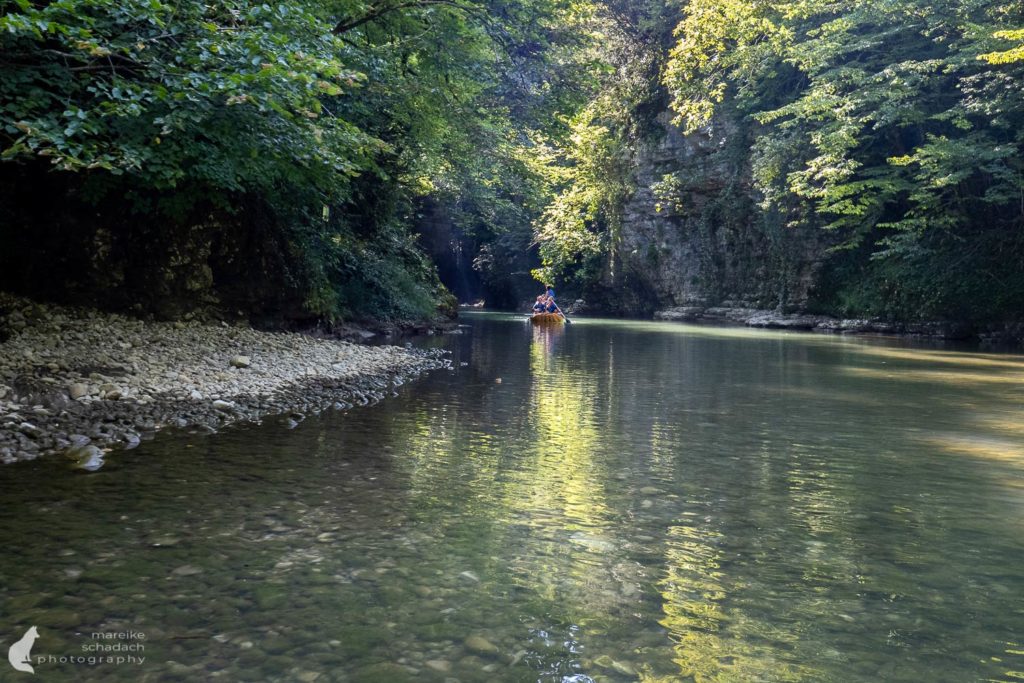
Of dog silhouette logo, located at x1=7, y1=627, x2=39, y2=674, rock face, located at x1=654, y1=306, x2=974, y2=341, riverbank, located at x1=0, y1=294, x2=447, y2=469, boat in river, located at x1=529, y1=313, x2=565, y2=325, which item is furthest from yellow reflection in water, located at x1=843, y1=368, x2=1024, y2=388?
boat in river, located at x1=529, y1=313, x2=565, y2=325

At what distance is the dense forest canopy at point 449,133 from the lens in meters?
7.09

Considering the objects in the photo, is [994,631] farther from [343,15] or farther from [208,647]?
[343,15]

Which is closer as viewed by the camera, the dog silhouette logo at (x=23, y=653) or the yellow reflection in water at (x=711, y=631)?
the dog silhouette logo at (x=23, y=653)

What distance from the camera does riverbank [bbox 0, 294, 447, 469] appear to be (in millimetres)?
7188

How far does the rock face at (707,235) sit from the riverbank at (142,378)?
2490 cm

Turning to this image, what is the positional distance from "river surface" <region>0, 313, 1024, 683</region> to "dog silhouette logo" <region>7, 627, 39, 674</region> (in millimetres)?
35

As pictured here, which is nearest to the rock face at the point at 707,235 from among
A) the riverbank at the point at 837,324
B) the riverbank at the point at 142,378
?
the riverbank at the point at 837,324

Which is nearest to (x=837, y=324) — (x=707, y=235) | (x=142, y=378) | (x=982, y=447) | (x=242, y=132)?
(x=707, y=235)

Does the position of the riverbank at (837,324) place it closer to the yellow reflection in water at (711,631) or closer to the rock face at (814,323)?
the rock face at (814,323)

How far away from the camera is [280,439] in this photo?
24.5 ft

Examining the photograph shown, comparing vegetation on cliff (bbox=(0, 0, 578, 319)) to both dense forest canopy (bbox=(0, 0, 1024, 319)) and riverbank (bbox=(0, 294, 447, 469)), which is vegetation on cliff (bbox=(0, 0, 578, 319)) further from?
riverbank (bbox=(0, 294, 447, 469))

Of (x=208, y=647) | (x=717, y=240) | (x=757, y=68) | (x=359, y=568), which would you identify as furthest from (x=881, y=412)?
(x=717, y=240)

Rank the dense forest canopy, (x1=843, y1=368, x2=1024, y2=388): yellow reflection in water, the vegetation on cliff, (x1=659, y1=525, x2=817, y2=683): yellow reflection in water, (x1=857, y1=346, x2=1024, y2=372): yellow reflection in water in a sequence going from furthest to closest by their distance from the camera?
(x1=857, y1=346, x2=1024, y2=372): yellow reflection in water
(x1=843, y1=368, x2=1024, y2=388): yellow reflection in water
the dense forest canopy
the vegetation on cliff
(x1=659, y1=525, x2=817, y2=683): yellow reflection in water

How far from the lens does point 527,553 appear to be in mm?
4527
